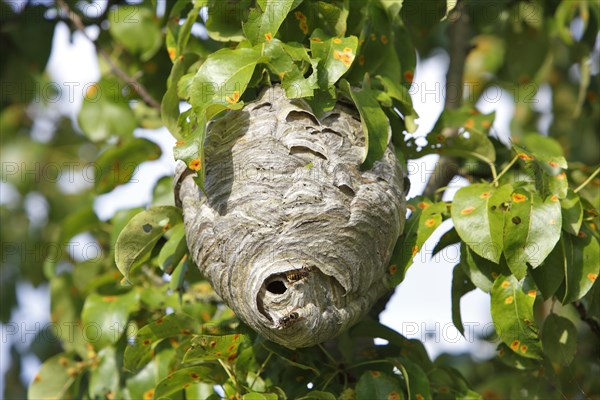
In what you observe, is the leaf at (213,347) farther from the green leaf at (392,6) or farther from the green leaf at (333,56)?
the green leaf at (392,6)

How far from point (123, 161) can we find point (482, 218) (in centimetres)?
132

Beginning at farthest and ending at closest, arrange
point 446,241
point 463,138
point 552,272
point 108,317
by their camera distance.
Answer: point 108,317
point 463,138
point 446,241
point 552,272

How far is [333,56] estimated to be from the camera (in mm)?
2223

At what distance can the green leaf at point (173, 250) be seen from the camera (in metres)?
2.39

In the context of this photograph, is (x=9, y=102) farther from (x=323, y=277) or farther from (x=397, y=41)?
(x=323, y=277)

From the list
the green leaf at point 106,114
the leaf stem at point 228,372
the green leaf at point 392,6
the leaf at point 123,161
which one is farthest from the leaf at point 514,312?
the green leaf at point 106,114

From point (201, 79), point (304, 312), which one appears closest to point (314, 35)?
point (201, 79)

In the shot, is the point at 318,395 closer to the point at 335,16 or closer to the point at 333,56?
the point at 333,56

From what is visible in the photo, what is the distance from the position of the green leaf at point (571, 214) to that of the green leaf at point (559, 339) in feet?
1.18

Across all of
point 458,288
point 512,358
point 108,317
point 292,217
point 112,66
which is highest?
point 292,217

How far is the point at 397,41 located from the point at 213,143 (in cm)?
73

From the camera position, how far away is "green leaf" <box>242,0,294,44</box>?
86.6 inches

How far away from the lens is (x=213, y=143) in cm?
226

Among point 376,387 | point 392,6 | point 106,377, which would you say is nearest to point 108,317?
point 106,377
